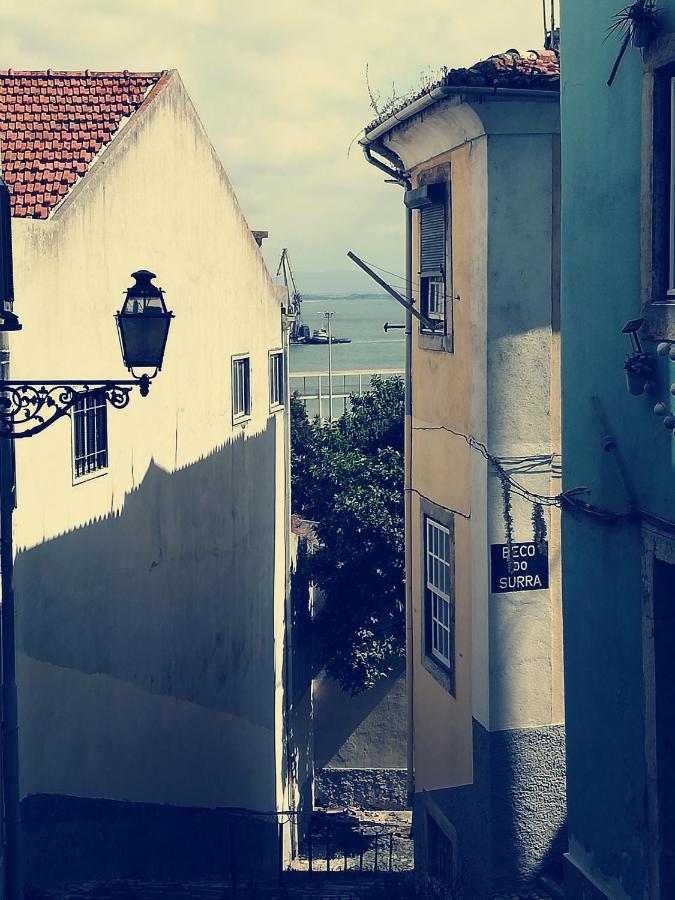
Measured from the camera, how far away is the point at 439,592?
44.4 feet

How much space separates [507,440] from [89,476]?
4415 mm

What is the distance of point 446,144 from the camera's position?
494 inches

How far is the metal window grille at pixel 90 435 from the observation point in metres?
12.4

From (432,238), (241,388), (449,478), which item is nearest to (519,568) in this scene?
(449,478)

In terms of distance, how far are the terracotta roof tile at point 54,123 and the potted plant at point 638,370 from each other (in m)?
7.31

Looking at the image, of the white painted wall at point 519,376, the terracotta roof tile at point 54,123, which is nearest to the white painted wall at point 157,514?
the terracotta roof tile at point 54,123

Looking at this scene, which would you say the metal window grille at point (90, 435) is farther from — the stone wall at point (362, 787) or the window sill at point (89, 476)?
the stone wall at point (362, 787)

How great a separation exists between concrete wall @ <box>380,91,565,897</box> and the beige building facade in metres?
0.01

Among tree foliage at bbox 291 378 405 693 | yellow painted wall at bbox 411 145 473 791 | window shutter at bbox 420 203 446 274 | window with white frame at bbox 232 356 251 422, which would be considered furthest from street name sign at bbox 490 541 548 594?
tree foliage at bbox 291 378 405 693

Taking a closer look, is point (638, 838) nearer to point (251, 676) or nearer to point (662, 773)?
point (662, 773)

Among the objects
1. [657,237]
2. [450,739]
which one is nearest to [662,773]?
[657,237]

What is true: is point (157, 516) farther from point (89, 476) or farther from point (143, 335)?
point (143, 335)

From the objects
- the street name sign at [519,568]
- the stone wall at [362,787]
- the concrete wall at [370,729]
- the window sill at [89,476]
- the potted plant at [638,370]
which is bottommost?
the stone wall at [362,787]

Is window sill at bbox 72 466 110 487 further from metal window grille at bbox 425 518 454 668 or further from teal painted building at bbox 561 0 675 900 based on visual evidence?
teal painted building at bbox 561 0 675 900
